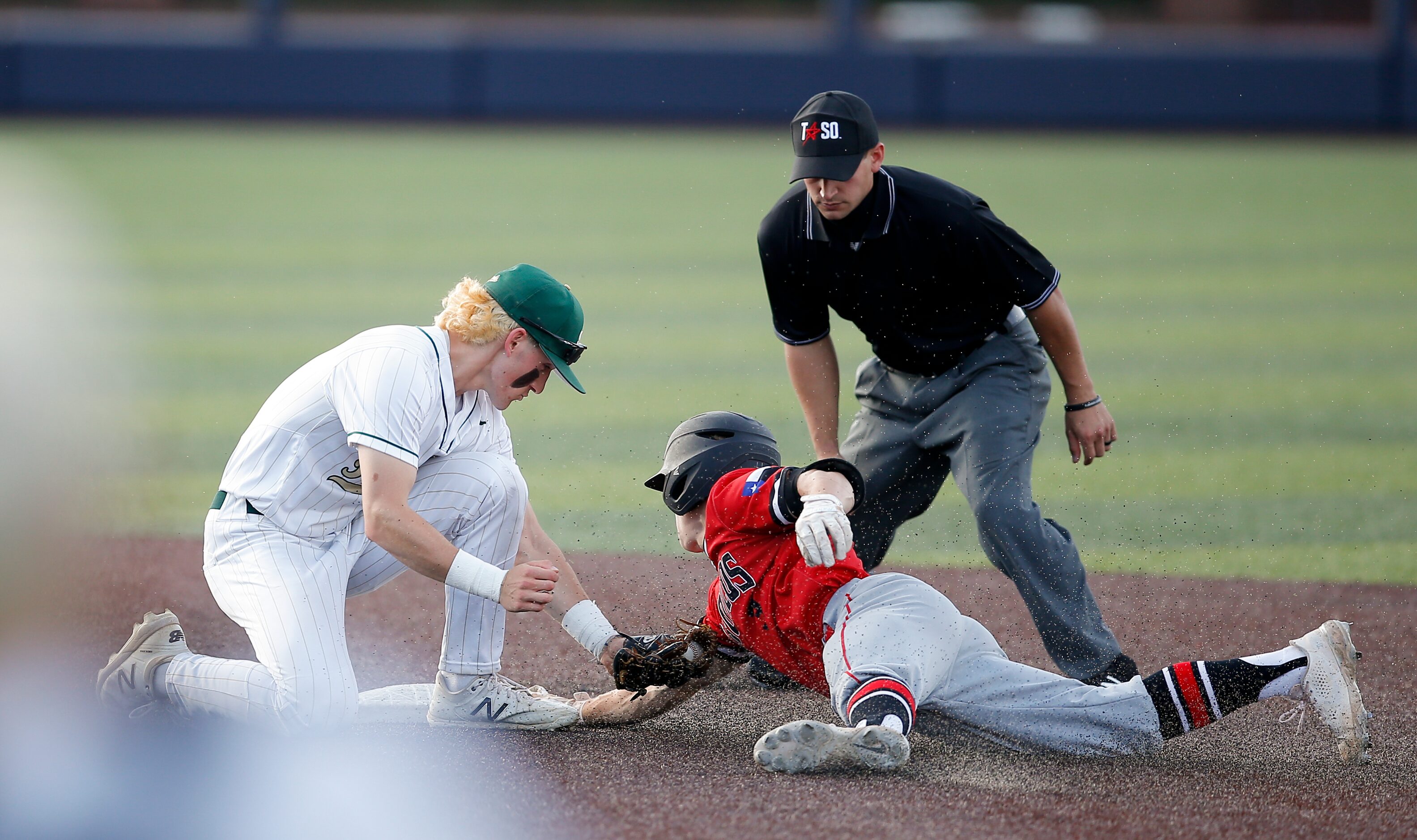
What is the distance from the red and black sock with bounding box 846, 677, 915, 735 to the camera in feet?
10.4

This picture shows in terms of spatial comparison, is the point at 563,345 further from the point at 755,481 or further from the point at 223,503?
the point at 223,503

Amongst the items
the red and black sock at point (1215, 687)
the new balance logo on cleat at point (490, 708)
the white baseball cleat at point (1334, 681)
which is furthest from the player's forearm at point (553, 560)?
the white baseball cleat at point (1334, 681)

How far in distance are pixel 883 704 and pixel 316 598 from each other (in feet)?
4.91

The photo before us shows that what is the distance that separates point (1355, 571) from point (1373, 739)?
6.49 feet

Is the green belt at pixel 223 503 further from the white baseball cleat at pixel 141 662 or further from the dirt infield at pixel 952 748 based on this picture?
the dirt infield at pixel 952 748

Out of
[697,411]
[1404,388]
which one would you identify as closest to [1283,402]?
[1404,388]

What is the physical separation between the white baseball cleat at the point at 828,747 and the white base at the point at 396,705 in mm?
1077

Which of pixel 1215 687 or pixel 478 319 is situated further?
pixel 478 319

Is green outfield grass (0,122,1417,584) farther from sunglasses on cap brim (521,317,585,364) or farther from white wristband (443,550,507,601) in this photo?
A: white wristband (443,550,507,601)

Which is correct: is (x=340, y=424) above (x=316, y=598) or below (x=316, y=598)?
above

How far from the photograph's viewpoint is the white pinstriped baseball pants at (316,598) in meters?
3.51

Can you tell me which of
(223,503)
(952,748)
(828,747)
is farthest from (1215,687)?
(223,503)

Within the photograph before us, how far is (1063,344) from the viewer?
408 centimetres

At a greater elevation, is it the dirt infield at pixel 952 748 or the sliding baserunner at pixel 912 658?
the sliding baserunner at pixel 912 658
